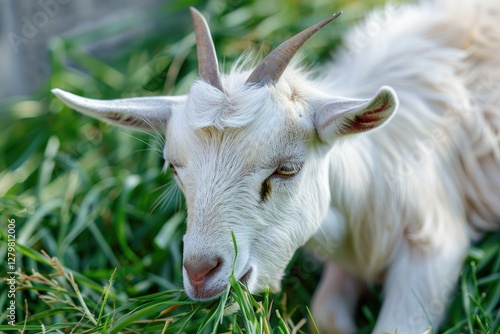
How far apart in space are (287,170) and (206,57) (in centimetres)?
57

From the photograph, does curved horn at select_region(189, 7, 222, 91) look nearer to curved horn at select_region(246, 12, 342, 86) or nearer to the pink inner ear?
curved horn at select_region(246, 12, 342, 86)

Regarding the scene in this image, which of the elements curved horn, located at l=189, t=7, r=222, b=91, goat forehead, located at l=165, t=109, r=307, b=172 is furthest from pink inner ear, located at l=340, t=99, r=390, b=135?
curved horn, located at l=189, t=7, r=222, b=91

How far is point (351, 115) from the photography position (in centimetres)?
280

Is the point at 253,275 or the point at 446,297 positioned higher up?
the point at 253,275

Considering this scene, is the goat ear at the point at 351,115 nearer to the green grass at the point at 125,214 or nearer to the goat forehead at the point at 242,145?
the goat forehead at the point at 242,145

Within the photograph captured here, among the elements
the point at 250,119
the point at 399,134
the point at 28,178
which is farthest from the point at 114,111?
the point at 28,178

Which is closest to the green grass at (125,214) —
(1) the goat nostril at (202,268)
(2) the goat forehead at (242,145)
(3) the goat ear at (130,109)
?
(1) the goat nostril at (202,268)

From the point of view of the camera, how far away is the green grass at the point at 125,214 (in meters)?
3.21

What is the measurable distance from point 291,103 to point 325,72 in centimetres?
148

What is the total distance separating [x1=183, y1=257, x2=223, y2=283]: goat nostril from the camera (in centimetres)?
271

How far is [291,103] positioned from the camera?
2949mm

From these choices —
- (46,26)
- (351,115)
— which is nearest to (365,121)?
(351,115)

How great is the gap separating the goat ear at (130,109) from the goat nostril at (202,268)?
2.46ft

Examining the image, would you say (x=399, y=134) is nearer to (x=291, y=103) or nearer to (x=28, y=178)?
(x=291, y=103)
